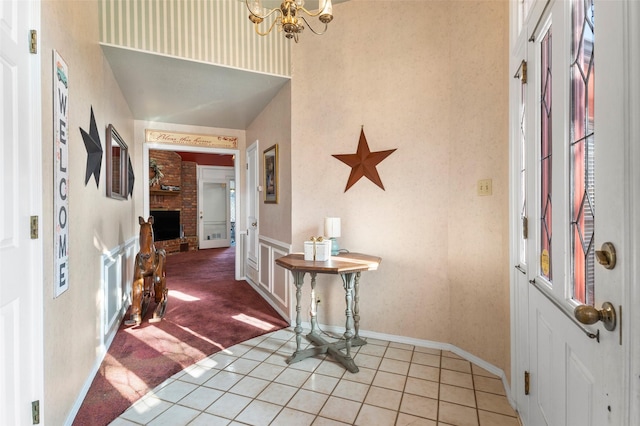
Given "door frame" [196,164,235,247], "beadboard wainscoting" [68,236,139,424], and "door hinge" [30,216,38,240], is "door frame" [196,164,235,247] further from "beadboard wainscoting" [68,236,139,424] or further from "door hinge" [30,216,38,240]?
"door hinge" [30,216,38,240]

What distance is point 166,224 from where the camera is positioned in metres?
7.75

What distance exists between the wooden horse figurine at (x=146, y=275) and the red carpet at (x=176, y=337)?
119 millimetres

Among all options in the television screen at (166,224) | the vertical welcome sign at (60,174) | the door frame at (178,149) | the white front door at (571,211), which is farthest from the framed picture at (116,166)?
the television screen at (166,224)

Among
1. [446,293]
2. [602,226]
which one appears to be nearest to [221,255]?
[446,293]

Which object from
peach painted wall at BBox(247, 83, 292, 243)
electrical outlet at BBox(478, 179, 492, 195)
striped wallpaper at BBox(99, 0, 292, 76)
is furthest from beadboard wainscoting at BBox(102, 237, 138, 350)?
electrical outlet at BBox(478, 179, 492, 195)

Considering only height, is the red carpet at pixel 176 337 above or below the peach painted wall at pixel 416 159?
below

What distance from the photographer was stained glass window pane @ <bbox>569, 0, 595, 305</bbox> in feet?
3.19

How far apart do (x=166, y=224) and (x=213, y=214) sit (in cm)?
139

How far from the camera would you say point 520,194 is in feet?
6.02

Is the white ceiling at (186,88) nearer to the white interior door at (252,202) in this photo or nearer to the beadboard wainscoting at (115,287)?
the white interior door at (252,202)

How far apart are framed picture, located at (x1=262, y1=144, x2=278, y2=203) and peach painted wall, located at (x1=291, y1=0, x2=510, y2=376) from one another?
58cm

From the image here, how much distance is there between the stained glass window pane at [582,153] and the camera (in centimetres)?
97

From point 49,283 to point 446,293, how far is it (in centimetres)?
256

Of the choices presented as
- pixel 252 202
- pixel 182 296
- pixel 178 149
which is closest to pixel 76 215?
pixel 182 296
